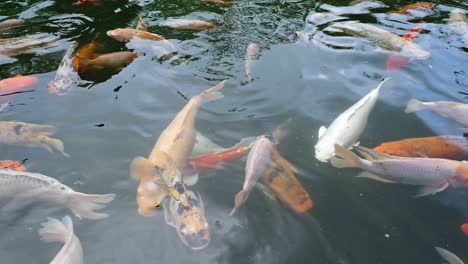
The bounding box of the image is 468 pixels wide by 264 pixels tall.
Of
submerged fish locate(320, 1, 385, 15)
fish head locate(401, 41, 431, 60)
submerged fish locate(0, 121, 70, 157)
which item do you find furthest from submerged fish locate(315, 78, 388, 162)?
submerged fish locate(320, 1, 385, 15)

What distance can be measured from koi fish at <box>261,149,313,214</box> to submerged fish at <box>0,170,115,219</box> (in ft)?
5.50

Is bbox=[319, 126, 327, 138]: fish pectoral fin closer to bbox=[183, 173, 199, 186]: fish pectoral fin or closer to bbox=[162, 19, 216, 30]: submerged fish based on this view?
bbox=[183, 173, 199, 186]: fish pectoral fin

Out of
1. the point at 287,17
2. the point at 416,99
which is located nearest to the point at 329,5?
the point at 287,17

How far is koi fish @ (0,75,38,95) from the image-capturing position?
5.86 m

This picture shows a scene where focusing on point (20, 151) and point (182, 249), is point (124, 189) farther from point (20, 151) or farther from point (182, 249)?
point (20, 151)

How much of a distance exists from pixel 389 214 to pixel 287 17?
15.4 ft

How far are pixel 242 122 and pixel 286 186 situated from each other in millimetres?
1341

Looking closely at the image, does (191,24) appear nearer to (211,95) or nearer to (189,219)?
(211,95)

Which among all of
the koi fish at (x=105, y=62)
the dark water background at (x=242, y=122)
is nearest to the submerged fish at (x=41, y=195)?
the dark water background at (x=242, y=122)

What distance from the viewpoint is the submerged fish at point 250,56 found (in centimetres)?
623

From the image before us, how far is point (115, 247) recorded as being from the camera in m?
4.07

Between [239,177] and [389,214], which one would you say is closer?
[389,214]

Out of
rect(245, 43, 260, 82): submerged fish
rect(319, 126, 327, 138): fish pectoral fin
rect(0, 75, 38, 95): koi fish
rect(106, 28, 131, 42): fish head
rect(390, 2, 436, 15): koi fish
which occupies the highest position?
rect(390, 2, 436, 15): koi fish

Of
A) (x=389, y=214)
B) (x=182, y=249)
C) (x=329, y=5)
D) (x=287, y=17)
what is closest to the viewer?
(x=182, y=249)
